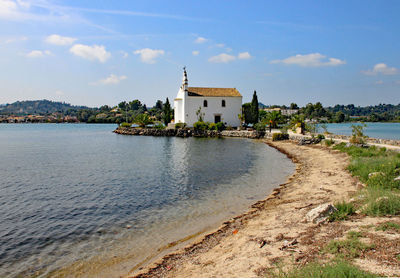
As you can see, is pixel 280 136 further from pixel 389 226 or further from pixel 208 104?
pixel 389 226

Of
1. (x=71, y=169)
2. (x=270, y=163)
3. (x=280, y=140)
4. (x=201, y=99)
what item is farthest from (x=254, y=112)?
(x=71, y=169)

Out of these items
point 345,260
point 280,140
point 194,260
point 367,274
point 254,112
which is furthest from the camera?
point 254,112

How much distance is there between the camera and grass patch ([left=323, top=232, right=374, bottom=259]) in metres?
5.06

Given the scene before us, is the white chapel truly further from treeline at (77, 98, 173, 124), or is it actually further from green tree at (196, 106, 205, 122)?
treeline at (77, 98, 173, 124)

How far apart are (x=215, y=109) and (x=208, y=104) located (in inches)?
65.9

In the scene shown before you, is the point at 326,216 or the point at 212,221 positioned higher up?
the point at 326,216

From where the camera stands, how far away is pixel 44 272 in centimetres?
639

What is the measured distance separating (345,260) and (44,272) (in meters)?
6.07

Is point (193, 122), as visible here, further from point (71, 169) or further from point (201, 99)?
point (71, 169)

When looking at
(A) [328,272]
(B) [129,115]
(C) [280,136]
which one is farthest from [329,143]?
(B) [129,115]

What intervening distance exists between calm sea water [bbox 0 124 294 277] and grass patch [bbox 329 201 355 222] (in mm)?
3351

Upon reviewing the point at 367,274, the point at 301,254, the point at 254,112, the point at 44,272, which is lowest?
the point at 44,272

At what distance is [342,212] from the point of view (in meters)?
7.38

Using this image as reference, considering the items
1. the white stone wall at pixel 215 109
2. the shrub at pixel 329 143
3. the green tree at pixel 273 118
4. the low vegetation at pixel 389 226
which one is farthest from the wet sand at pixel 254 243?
the white stone wall at pixel 215 109
